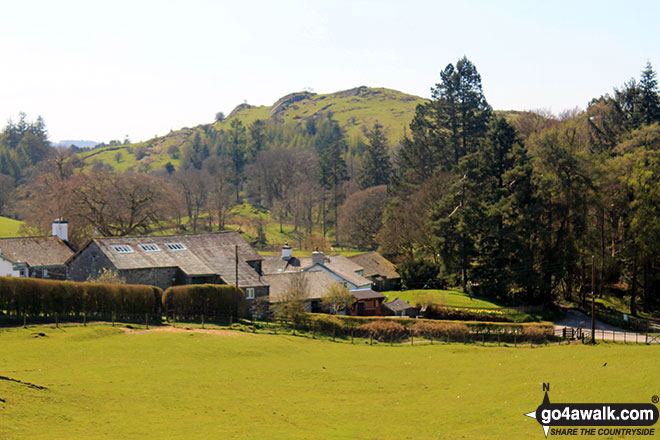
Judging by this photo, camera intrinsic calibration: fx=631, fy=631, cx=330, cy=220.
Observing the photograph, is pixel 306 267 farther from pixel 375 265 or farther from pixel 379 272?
pixel 375 265

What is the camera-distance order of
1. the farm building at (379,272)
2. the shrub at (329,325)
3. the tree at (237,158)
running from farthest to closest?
the tree at (237,158) < the farm building at (379,272) < the shrub at (329,325)

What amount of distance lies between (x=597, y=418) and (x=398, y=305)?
1573 inches

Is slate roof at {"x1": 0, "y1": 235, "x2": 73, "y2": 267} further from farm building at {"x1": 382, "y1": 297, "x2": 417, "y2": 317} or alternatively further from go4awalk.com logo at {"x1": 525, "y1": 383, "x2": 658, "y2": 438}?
go4awalk.com logo at {"x1": 525, "y1": 383, "x2": 658, "y2": 438}

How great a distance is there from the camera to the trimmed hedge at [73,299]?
3816 centimetres

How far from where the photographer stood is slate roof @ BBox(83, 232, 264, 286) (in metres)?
54.2

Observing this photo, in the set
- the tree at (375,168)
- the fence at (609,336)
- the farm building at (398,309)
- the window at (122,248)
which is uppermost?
the tree at (375,168)

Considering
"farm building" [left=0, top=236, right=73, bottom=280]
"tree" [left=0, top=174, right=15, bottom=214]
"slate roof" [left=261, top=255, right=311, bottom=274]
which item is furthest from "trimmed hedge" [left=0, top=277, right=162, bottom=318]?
"tree" [left=0, top=174, right=15, bottom=214]

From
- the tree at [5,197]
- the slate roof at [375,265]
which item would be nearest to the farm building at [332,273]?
the slate roof at [375,265]

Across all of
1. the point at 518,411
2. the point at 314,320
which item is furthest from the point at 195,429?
the point at 314,320

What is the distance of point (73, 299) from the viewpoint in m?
41.3

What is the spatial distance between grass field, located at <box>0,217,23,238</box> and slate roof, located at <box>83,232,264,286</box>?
1862 inches

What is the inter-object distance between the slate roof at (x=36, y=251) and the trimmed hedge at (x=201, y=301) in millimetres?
18861

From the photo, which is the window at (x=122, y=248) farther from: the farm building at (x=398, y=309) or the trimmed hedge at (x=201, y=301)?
the farm building at (x=398, y=309)

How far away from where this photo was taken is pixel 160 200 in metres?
79.6
